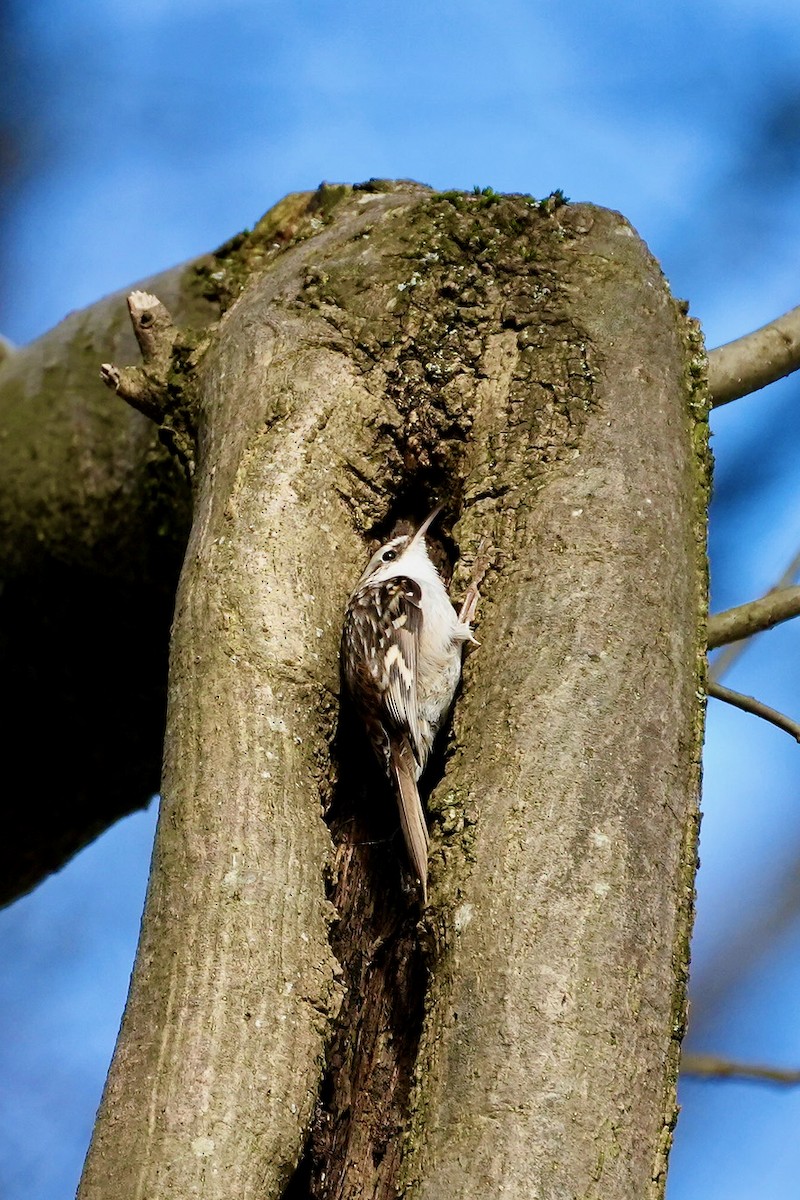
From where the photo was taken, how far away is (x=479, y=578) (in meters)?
2.10

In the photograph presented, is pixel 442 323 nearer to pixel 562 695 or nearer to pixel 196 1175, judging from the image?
pixel 562 695

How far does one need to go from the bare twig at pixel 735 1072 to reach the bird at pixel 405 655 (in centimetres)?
100

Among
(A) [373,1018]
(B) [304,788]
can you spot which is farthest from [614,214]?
(A) [373,1018]

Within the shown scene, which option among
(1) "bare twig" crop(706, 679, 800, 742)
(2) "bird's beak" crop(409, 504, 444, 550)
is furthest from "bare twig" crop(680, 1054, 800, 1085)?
(2) "bird's beak" crop(409, 504, 444, 550)

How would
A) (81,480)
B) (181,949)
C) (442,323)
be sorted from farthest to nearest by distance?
(81,480) < (442,323) < (181,949)

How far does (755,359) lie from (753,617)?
54 centimetres

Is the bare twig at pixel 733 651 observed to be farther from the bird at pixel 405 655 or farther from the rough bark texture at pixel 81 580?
the rough bark texture at pixel 81 580

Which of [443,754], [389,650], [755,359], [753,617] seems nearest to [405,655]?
[389,650]

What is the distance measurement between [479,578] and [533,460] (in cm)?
23

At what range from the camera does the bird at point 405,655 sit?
2160 millimetres

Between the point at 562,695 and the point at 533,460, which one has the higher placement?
the point at 533,460

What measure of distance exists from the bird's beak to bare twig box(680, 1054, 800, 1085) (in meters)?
1.24

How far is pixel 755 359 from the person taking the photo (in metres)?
2.73

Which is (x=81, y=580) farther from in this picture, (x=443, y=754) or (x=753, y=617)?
(x=753, y=617)
